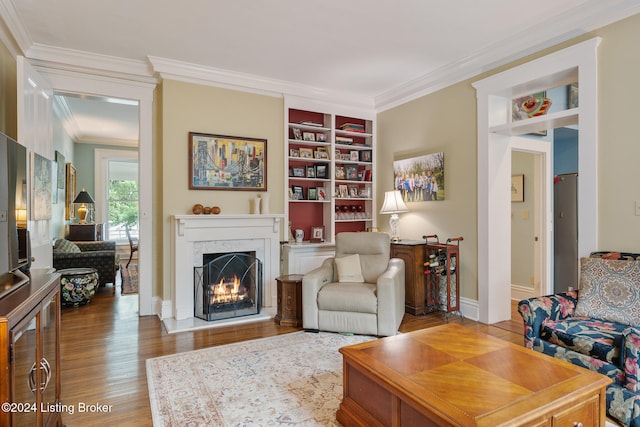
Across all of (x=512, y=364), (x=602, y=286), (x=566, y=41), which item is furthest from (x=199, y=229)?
(x=566, y=41)

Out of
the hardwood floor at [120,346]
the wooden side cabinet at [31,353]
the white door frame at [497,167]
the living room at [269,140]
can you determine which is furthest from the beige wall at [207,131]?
the white door frame at [497,167]

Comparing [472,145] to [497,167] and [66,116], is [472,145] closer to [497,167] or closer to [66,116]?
[497,167]

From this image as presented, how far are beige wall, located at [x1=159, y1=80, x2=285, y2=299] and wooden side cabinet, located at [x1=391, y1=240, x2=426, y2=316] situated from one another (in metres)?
1.73

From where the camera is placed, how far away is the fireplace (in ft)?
13.8

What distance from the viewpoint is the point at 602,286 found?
2648 millimetres

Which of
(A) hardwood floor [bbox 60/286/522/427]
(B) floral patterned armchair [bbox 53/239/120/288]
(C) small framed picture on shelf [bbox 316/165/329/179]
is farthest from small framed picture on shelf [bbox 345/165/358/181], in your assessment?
(B) floral patterned armchair [bbox 53/239/120/288]

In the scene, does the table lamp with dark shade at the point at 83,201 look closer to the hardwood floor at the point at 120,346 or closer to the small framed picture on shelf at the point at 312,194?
the hardwood floor at the point at 120,346

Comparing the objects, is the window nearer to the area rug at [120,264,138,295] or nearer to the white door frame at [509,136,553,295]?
the area rug at [120,264,138,295]

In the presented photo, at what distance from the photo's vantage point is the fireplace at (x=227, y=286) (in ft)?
13.8

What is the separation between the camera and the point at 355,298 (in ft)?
11.6

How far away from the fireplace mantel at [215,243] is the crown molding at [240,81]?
1594 mm

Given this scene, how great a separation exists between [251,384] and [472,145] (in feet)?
10.8

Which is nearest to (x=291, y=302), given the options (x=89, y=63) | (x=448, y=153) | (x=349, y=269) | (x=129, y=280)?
(x=349, y=269)

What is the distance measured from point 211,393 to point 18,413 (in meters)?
1.31
